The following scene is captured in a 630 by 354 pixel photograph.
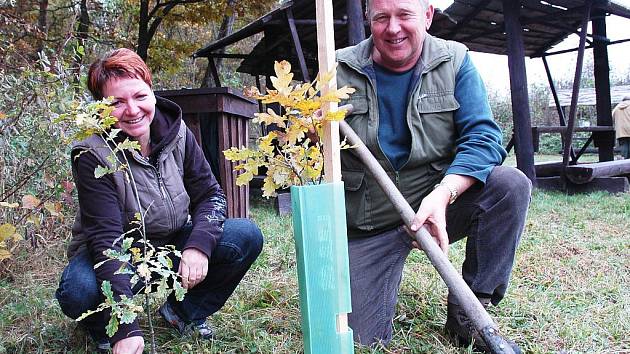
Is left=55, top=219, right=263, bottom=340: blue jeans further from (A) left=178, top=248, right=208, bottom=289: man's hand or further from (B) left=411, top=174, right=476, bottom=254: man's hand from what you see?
(B) left=411, top=174, right=476, bottom=254: man's hand

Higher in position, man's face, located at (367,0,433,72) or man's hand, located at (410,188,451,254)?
man's face, located at (367,0,433,72)

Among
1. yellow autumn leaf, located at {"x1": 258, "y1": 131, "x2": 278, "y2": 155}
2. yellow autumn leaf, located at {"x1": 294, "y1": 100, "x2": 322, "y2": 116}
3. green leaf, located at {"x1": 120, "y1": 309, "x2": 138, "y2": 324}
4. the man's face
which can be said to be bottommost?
green leaf, located at {"x1": 120, "y1": 309, "x2": 138, "y2": 324}

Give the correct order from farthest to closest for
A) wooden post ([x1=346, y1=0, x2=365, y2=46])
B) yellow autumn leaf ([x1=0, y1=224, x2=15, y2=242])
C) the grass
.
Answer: wooden post ([x1=346, y1=0, x2=365, y2=46]) < the grass < yellow autumn leaf ([x1=0, y1=224, x2=15, y2=242])

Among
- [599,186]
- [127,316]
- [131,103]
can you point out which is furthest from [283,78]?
[599,186]

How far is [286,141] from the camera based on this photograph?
4.66ft

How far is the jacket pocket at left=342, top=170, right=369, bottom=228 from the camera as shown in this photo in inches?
90.0

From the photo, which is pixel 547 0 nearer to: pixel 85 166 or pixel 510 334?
pixel 510 334

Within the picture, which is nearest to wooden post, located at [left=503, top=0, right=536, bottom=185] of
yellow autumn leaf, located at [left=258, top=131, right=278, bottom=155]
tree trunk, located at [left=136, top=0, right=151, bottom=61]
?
tree trunk, located at [left=136, top=0, right=151, bottom=61]

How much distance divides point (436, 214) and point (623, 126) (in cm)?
978

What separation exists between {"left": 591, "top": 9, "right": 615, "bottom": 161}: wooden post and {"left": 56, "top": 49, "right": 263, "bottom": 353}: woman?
753 centimetres

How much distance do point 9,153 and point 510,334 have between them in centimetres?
285

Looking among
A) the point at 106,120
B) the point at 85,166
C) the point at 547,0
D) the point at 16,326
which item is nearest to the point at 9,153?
the point at 16,326

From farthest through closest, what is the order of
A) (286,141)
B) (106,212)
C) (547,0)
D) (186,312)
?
(547,0) → (186,312) → (106,212) → (286,141)

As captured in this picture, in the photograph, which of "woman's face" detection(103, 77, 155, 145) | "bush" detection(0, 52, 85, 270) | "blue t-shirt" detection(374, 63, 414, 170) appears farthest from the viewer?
"bush" detection(0, 52, 85, 270)
